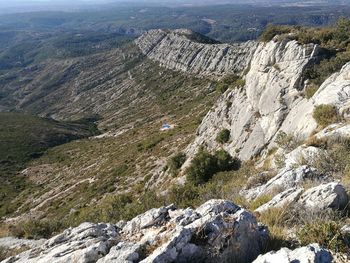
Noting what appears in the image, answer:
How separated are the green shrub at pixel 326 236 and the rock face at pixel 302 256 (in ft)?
2.09

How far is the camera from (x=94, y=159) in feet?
232

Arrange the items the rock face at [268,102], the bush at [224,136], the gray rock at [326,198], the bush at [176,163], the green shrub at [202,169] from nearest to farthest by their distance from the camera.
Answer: the gray rock at [326,198] < the rock face at [268,102] < the green shrub at [202,169] < the bush at [224,136] < the bush at [176,163]

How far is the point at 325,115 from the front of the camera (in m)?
21.2

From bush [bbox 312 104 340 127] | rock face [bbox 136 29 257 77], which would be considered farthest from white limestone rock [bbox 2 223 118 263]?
rock face [bbox 136 29 257 77]

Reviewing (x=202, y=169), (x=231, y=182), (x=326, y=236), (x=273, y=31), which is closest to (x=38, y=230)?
(x=231, y=182)

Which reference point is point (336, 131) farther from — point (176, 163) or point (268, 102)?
point (176, 163)

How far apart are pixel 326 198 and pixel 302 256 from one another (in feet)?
10.9

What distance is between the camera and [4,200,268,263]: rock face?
7902mm

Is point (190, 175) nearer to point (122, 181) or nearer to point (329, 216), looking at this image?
point (122, 181)

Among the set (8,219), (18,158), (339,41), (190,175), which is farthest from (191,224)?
(18,158)

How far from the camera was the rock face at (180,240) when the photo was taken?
7.90 metres

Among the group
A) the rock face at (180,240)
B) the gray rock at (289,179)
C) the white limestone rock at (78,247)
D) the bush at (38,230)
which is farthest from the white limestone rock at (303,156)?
the bush at (38,230)

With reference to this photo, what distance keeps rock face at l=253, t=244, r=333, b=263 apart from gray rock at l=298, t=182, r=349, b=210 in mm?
2715

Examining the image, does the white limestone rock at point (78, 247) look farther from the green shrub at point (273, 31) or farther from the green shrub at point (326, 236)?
the green shrub at point (273, 31)
